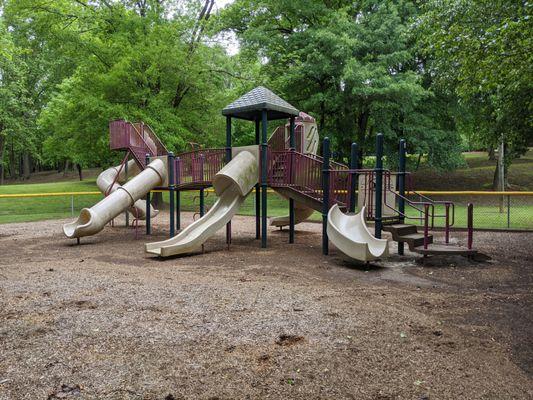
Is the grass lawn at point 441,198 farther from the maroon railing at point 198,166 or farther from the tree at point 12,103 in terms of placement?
the tree at point 12,103

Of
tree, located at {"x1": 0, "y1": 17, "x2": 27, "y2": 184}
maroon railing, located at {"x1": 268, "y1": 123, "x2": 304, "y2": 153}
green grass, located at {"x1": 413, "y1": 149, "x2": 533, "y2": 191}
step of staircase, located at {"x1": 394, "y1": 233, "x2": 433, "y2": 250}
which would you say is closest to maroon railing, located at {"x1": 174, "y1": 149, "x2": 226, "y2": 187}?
maroon railing, located at {"x1": 268, "y1": 123, "x2": 304, "y2": 153}

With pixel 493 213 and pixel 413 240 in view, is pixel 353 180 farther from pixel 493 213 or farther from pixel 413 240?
pixel 493 213

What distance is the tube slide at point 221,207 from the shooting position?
31.9 ft

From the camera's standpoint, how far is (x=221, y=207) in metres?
10.9

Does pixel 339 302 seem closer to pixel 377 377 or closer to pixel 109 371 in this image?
pixel 377 377

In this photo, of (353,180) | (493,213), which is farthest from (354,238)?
(493,213)

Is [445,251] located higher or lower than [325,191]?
lower

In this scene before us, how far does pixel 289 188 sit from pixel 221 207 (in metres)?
1.79

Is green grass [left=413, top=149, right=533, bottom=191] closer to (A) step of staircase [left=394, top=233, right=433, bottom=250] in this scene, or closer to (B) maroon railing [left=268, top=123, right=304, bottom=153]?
(B) maroon railing [left=268, top=123, right=304, bottom=153]

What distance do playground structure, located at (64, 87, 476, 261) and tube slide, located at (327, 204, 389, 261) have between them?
19 millimetres

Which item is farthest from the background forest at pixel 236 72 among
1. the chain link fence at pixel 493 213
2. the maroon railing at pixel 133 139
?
the maroon railing at pixel 133 139

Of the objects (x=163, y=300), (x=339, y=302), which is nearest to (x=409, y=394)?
(x=339, y=302)

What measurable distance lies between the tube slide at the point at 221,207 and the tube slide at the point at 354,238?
7.86 feet

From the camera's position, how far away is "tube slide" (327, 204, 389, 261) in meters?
8.23
